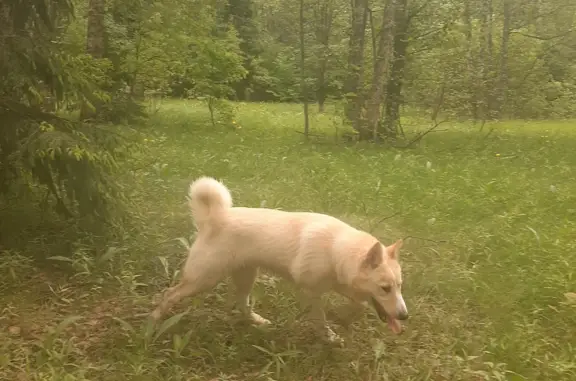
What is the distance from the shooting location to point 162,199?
6438 mm

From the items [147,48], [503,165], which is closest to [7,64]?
[503,165]

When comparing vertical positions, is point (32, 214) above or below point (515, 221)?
above

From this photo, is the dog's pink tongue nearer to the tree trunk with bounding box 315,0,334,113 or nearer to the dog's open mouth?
the dog's open mouth

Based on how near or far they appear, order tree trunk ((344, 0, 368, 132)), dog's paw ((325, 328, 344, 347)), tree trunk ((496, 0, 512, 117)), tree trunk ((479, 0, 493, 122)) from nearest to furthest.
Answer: dog's paw ((325, 328, 344, 347)) < tree trunk ((344, 0, 368, 132)) < tree trunk ((479, 0, 493, 122)) < tree trunk ((496, 0, 512, 117))

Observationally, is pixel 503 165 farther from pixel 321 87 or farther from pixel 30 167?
pixel 30 167

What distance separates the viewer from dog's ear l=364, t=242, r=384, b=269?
3359mm

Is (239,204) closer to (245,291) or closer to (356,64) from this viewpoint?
(245,291)

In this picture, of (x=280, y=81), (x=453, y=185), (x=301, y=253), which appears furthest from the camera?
(x=280, y=81)

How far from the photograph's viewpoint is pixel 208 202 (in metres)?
3.96

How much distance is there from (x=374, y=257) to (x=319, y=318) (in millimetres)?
656

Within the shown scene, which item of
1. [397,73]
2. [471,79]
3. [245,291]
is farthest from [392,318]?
[471,79]

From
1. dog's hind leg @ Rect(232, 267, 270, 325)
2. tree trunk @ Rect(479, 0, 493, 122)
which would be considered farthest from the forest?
tree trunk @ Rect(479, 0, 493, 122)

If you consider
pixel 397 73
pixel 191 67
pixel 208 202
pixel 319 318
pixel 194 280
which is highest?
pixel 191 67

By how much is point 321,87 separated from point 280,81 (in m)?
11.1
